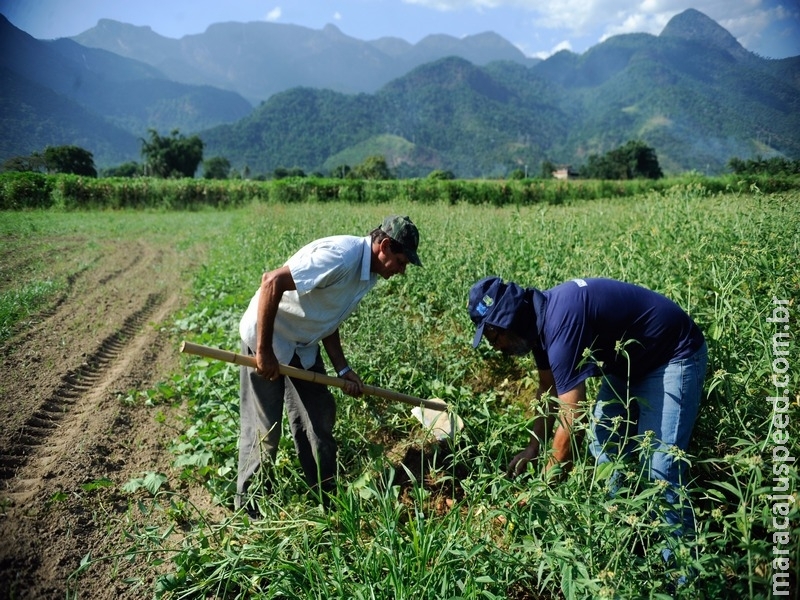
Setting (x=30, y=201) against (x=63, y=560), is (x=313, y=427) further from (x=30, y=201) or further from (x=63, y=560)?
(x=30, y=201)

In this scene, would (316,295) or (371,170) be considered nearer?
(316,295)

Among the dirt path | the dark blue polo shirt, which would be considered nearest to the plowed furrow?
the dirt path

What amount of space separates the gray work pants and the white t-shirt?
0.42ft

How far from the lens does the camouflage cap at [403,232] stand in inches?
104

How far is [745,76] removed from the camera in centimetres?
834

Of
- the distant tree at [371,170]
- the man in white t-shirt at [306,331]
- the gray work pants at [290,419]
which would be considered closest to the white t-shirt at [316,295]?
the man in white t-shirt at [306,331]

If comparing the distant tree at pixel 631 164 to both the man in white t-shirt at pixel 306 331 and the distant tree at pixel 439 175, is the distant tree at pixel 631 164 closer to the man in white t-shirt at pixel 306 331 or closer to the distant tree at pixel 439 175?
the distant tree at pixel 439 175

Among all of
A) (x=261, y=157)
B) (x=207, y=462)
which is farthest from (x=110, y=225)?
(x=261, y=157)

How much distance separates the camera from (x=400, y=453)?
3309mm

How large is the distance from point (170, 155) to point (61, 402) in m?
73.9

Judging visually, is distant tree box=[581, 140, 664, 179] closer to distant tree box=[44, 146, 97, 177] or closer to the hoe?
distant tree box=[44, 146, 97, 177]

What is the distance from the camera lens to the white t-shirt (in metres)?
2.56

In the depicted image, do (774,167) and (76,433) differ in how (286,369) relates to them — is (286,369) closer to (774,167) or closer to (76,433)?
(76,433)

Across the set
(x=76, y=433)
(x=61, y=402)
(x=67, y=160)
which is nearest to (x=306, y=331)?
(x=76, y=433)
